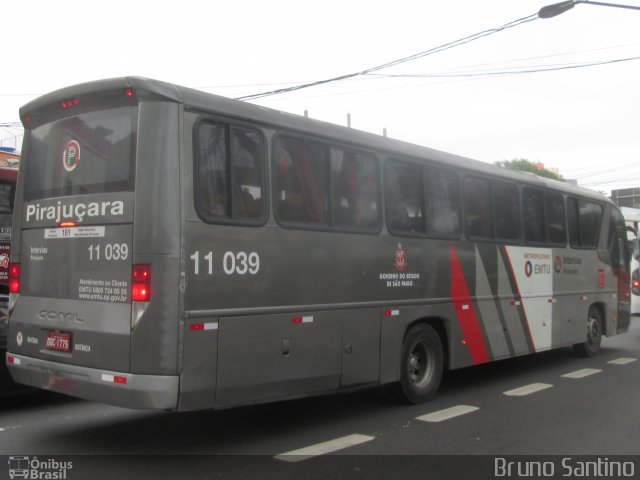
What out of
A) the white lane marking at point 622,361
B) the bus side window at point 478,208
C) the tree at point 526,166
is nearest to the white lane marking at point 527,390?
the bus side window at point 478,208

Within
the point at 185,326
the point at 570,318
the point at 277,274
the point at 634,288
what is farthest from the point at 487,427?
the point at 634,288

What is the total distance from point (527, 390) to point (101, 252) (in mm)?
6002

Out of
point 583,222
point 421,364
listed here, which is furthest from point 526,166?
point 421,364

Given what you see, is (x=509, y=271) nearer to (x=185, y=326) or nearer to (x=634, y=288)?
(x=185, y=326)

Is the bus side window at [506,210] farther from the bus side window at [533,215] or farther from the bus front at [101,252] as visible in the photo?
the bus front at [101,252]

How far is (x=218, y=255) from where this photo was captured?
536 centimetres

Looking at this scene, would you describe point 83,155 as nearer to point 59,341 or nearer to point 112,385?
point 59,341

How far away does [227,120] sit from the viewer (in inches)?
220

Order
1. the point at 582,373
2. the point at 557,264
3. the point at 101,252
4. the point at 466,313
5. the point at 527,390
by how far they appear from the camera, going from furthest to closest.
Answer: the point at 557,264
the point at 582,373
the point at 527,390
the point at 466,313
the point at 101,252

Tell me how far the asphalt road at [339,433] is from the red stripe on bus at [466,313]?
1.81 ft

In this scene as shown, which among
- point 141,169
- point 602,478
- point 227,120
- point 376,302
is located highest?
point 227,120

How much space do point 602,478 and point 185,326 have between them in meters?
3.61

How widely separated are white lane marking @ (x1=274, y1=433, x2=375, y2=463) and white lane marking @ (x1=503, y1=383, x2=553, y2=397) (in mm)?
2985

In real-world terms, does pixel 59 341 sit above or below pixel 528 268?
below
